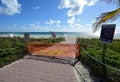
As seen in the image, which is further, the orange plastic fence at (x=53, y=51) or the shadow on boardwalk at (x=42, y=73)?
the orange plastic fence at (x=53, y=51)

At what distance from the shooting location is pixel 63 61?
10.9 m

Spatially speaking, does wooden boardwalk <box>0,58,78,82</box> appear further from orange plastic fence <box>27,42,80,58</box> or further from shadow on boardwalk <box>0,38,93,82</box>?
orange plastic fence <box>27,42,80,58</box>

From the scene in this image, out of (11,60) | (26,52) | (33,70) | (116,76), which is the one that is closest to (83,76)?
(116,76)

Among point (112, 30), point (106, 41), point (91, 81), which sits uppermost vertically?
point (112, 30)

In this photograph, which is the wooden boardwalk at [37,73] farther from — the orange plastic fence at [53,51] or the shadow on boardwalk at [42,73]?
the orange plastic fence at [53,51]

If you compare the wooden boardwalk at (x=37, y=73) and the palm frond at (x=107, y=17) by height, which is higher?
the palm frond at (x=107, y=17)

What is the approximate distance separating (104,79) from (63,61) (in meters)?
3.58

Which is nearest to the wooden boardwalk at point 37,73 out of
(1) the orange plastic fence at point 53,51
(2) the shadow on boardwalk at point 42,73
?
(2) the shadow on boardwalk at point 42,73

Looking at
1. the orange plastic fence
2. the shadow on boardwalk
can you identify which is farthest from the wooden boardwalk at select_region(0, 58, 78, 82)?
the orange plastic fence

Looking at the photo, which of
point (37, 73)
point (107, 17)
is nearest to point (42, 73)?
point (37, 73)

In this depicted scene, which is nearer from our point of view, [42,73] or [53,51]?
[42,73]

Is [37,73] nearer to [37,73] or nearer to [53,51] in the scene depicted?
[37,73]

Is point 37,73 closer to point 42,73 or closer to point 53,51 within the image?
point 42,73

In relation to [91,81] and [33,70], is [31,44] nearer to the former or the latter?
[33,70]
